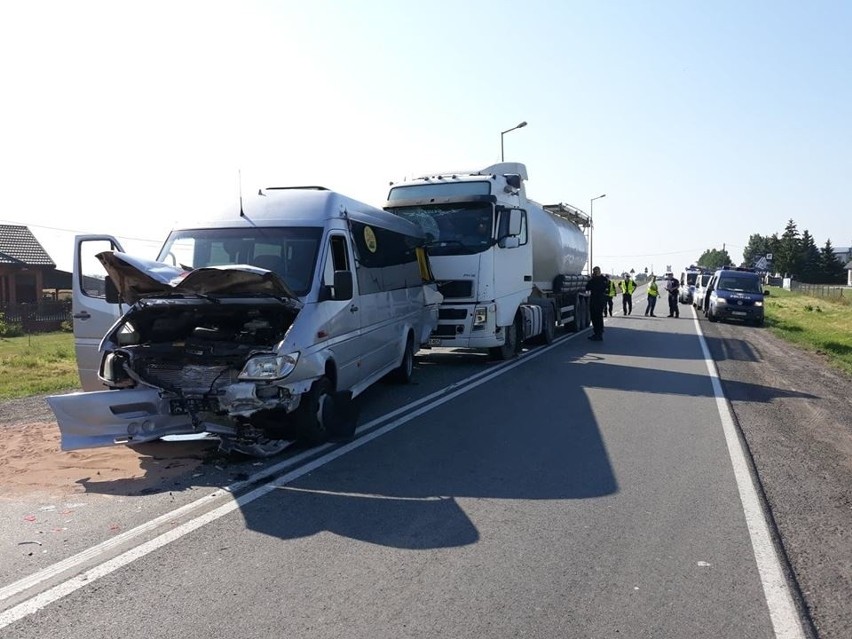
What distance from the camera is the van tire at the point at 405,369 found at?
12375mm

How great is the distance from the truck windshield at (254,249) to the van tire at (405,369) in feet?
13.2

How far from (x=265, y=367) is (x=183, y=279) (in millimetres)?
1194

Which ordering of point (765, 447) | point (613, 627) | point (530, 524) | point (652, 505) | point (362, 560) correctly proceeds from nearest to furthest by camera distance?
point (613, 627) → point (362, 560) → point (530, 524) → point (652, 505) → point (765, 447)

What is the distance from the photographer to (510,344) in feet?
52.2

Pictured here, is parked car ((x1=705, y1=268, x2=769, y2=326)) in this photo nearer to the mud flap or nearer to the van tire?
the van tire

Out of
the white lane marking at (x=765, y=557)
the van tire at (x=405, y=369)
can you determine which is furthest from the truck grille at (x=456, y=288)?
the white lane marking at (x=765, y=557)

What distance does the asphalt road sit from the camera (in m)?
4.02

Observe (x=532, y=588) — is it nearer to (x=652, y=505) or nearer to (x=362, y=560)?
(x=362, y=560)

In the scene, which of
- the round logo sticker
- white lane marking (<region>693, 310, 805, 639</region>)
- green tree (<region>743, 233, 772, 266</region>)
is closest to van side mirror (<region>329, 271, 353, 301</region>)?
the round logo sticker

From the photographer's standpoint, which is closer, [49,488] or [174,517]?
[174,517]

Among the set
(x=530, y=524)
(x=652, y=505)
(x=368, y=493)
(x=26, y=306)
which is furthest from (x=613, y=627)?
(x=26, y=306)

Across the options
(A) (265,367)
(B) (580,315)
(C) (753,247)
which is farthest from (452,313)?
(C) (753,247)

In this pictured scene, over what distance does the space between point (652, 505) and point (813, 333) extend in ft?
74.5

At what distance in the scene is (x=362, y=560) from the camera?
4848mm
